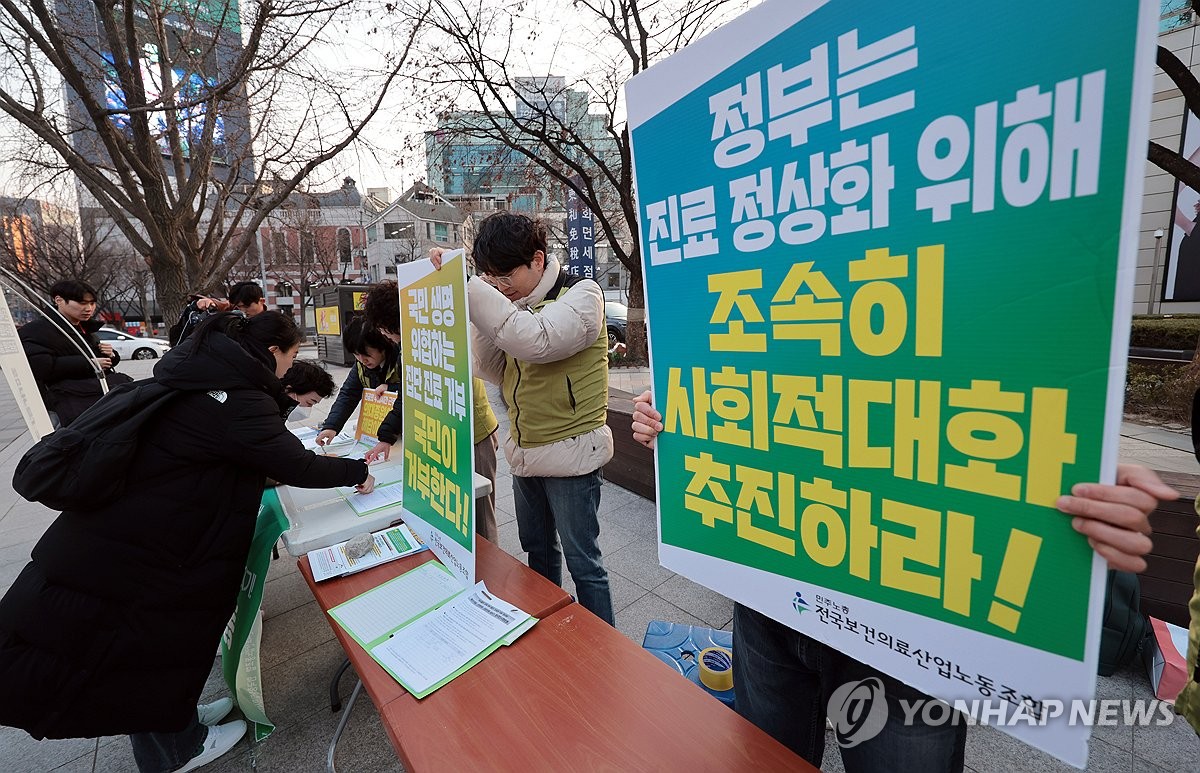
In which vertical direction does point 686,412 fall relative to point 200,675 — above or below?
above

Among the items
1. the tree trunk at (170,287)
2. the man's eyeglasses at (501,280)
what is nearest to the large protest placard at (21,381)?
the man's eyeglasses at (501,280)

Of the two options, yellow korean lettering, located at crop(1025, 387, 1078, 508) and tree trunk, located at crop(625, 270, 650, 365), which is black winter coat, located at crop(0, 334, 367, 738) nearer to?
yellow korean lettering, located at crop(1025, 387, 1078, 508)

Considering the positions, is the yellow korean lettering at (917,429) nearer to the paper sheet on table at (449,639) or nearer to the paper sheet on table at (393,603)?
the paper sheet on table at (449,639)

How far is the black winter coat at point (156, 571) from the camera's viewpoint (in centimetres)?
147

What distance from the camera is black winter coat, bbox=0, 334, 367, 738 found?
1475 mm

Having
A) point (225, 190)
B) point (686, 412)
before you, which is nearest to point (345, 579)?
point (686, 412)

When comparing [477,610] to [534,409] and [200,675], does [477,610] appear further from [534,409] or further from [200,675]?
[200,675]

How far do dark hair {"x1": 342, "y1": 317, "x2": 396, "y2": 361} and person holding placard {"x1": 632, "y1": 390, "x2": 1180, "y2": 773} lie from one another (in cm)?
195

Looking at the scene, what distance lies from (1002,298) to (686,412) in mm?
555

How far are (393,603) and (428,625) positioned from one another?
0.60 feet

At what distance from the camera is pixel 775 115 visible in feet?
2.68

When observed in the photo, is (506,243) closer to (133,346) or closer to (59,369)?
(59,369)

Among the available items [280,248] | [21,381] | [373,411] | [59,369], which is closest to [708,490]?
[373,411]

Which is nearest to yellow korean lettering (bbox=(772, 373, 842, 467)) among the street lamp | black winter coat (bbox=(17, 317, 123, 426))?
black winter coat (bbox=(17, 317, 123, 426))
